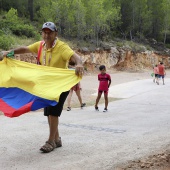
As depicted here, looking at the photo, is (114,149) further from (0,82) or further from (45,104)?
(0,82)

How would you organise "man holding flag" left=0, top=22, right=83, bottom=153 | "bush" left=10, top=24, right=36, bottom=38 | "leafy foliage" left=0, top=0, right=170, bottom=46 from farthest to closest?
"leafy foliage" left=0, top=0, right=170, bottom=46
"bush" left=10, top=24, right=36, bottom=38
"man holding flag" left=0, top=22, right=83, bottom=153

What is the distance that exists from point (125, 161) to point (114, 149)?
0.71 metres

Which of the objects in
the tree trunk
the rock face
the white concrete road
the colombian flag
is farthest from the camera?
the tree trunk

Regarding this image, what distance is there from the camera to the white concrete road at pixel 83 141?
4965mm

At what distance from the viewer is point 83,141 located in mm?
6305

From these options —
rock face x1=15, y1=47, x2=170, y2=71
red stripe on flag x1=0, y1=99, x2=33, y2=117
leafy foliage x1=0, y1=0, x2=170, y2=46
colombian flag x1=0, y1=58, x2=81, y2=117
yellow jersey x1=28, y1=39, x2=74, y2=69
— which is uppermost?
leafy foliage x1=0, y1=0, x2=170, y2=46

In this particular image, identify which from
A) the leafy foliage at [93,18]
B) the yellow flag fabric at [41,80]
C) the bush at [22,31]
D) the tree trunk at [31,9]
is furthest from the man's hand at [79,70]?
the tree trunk at [31,9]

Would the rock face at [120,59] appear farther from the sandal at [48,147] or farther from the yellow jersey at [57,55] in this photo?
the sandal at [48,147]

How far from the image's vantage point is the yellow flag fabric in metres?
Answer: 5.32

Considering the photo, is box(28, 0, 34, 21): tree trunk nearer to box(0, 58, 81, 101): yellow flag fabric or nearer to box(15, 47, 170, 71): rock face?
box(15, 47, 170, 71): rock face

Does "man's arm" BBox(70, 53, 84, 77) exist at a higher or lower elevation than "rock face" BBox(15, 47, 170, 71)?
higher

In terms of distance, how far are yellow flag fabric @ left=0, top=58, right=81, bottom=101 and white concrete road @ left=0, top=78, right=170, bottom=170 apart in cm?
98

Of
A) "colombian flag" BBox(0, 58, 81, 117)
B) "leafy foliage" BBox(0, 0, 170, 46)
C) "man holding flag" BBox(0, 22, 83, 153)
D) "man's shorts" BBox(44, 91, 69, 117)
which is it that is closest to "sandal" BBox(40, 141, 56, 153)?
"man holding flag" BBox(0, 22, 83, 153)

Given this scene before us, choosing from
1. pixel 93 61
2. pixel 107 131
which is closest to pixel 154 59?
pixel 93 61
